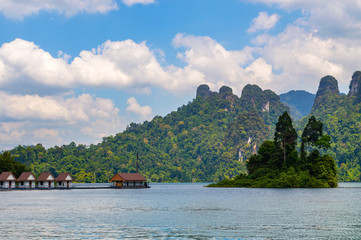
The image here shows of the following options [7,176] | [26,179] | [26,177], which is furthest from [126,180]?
[7,176]

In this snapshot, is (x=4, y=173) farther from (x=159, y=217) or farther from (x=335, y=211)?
(x=335, y=211)

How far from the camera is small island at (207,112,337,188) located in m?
138

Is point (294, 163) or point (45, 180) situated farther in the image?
point (45, 180)

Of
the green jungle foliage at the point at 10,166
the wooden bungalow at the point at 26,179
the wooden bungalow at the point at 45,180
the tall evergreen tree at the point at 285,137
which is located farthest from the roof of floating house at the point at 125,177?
the tall evergreen tree at the point at 285,137

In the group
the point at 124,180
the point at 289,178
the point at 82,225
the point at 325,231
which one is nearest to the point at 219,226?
the point at 325,231

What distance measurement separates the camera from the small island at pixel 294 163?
138 metres

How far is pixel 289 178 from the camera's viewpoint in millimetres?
138375

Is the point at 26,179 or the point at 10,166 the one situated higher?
the point at 10,166

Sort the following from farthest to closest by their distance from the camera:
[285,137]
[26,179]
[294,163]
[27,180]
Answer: [27,180], [26,179], [285,137], [294,163]

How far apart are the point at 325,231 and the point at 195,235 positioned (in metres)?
12.1

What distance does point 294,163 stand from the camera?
460 ft

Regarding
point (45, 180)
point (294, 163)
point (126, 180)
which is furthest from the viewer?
point (126, 180)

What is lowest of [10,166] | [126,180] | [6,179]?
[126,180]

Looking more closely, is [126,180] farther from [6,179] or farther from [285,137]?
[285,137]
